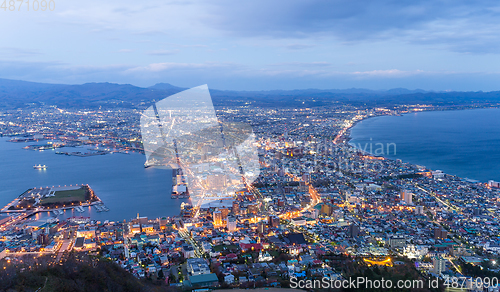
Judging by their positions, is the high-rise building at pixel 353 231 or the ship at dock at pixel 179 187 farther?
the ship at dock at pixel 179 187

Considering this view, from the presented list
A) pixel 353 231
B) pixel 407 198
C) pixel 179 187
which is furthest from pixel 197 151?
pixel 353 231

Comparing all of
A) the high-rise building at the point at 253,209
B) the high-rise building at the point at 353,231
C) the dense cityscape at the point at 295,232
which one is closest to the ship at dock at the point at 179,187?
the dense cityscape at the point at 295,232

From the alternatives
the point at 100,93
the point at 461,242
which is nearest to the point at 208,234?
the point at 461,242

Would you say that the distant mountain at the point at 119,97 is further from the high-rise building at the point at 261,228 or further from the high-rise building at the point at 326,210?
the high-rise building at the point at 261,228

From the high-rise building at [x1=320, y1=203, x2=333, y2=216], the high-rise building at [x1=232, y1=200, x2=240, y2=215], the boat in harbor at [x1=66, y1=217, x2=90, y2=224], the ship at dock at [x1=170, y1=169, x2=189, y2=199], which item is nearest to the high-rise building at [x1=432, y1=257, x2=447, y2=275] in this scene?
the high-rise building at [x1=320, y1=203, x2=333, y2=216]

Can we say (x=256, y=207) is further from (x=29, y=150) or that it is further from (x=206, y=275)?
(x=29, y=150)

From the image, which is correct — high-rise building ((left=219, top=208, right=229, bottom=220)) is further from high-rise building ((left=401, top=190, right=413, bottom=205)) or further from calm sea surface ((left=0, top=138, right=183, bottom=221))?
high-rise building ((left=401, top=190, right=413, bottom=205))
